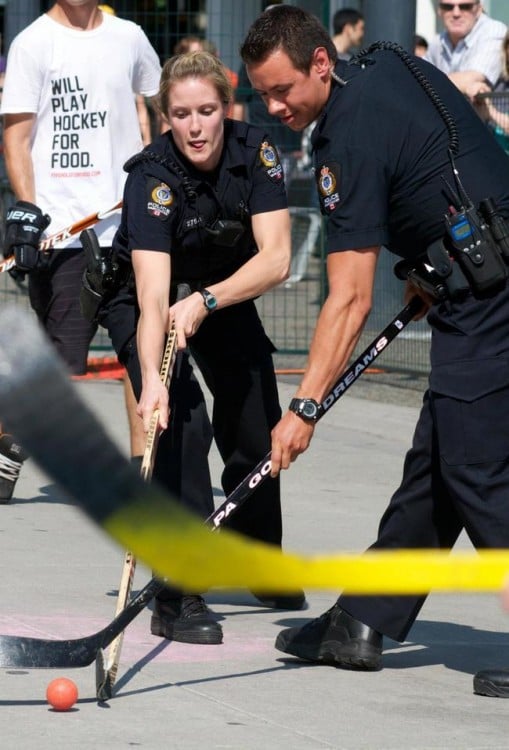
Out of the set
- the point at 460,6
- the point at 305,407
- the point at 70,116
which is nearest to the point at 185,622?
the point at 305,407

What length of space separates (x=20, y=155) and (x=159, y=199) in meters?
2.24

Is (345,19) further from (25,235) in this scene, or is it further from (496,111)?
(25,235)

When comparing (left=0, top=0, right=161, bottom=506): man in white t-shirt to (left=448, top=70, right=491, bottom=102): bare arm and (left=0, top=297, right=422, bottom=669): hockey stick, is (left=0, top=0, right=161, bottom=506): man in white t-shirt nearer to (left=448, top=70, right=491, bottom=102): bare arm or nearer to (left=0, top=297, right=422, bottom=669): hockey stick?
(left=448, top=70, right=491, bottom=102): bare arm

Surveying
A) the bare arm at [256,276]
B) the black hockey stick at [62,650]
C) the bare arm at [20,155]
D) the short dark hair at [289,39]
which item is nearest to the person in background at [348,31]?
the bare arm at [20,155]

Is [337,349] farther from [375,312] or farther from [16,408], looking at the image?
[375,312]

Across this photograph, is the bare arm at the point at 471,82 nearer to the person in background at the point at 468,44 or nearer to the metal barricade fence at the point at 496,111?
the person in background at the point at 468,44

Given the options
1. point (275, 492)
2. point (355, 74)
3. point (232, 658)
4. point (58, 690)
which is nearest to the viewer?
point (58, 690)

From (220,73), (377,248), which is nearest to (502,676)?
(377,248)

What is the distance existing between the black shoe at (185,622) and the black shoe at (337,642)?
262mm

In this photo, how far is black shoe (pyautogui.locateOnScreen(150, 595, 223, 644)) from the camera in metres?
5.30

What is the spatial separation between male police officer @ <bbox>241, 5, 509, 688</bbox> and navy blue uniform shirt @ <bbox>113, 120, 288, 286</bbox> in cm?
73

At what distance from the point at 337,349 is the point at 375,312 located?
600 cm

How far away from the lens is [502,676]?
15.8 feet

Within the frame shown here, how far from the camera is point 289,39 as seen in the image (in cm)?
466
